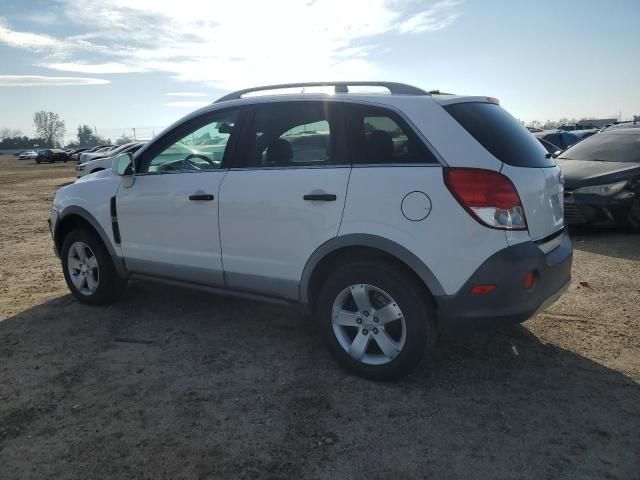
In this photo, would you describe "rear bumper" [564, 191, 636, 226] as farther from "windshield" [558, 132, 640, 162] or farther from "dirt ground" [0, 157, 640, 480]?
"dirt ground" [0, 157, 640, 480]

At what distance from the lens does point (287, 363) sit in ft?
12.2

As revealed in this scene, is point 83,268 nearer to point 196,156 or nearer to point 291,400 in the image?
point 196,156

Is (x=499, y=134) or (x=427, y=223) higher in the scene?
(x=499, y=134)

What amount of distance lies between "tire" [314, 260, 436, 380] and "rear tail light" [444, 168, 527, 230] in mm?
574

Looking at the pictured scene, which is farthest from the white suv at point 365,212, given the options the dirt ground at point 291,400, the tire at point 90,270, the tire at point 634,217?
the tire at point 634,217

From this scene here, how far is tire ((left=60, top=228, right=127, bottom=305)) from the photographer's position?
4793 mm

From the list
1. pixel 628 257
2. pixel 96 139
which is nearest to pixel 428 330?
pixel 628 257

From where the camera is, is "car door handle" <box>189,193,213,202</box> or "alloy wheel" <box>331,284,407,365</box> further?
"car door handle" <box>189,193,213,202</box>

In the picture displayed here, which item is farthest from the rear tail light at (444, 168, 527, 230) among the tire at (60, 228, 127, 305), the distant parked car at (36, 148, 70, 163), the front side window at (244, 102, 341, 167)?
the distant parked car at (36, 148, 70, 163)

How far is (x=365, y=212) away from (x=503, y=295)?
0.93 m

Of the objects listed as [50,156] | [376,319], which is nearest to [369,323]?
[376,319]

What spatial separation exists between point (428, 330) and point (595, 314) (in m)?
2.20

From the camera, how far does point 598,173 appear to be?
7.52 meters

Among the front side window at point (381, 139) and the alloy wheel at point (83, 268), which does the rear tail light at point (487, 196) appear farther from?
the alloy wheel at point (83, 268)
